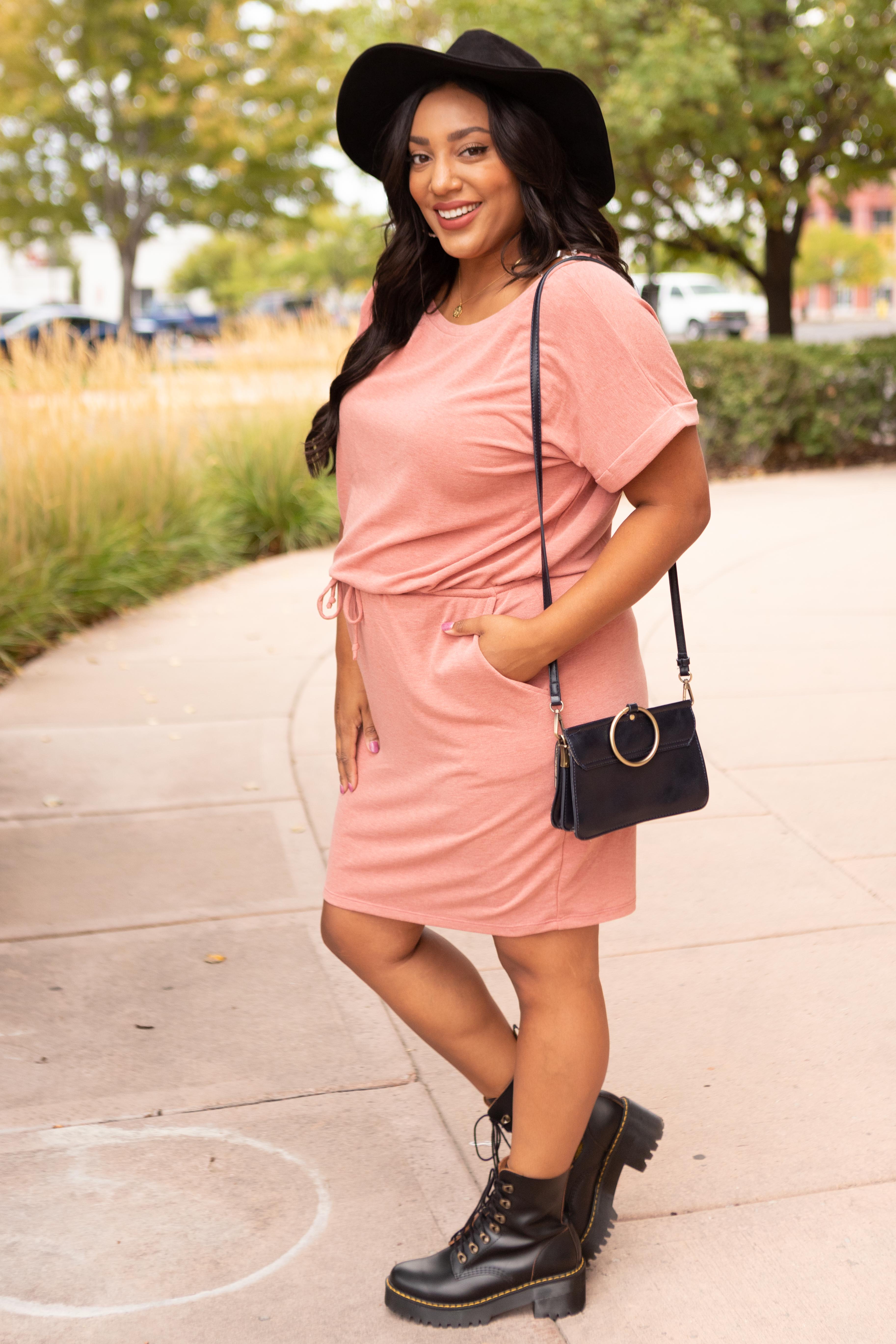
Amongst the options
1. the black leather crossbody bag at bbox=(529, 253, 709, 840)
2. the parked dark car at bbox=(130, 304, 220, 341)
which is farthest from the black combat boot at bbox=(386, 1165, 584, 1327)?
the parked dark car at bbox=(130, 304, 220, 341)

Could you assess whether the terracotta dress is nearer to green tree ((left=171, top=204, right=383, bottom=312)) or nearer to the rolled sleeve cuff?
the rolled sleeve cuff

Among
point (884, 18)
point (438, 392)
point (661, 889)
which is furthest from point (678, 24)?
point (438, 392)

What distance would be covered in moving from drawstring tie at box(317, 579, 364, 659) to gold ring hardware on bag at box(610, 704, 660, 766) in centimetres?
46

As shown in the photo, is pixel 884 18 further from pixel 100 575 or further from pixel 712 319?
pixel 712 319

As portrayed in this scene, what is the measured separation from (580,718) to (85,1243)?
1.32m

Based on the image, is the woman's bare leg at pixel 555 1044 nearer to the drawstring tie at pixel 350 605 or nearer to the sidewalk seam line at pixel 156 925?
the drawstring tie at pixel 350 605

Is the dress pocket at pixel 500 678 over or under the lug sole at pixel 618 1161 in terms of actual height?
over

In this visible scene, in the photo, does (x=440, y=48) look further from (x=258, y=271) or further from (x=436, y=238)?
(x=258, y=271)

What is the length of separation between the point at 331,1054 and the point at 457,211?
6.19 feet

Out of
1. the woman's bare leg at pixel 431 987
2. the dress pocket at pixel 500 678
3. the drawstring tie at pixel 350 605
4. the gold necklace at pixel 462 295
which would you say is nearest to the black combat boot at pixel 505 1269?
the woman's bare leg at pixel 431 987

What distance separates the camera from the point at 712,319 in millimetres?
32938

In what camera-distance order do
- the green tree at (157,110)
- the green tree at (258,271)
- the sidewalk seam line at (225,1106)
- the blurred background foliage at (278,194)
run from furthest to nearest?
the green tree at (258,271), the green tree at (157,110), the blurred background foliage at (278,194), the sidewalk seam line at (225,1106)

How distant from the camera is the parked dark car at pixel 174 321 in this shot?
35.4 m

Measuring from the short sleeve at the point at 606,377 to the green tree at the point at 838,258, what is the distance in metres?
79.3
